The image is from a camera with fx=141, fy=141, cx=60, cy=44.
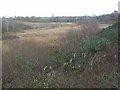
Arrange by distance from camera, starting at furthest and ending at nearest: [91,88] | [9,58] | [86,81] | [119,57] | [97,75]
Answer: [9,58] → [119,57] → [97,75] → [86,81] → [91,88]

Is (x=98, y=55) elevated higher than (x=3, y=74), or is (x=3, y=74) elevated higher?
(x=98, y=55)

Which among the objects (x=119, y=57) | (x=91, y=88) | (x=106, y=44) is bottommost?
(x=91, y=88)

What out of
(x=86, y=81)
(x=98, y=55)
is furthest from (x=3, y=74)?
(x=98, y=55)

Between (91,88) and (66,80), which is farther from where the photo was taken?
(66,80)

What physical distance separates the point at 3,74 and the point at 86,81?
2.45 m

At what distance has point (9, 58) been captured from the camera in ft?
18.6

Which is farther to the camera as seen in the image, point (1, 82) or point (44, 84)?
point (1, 82)

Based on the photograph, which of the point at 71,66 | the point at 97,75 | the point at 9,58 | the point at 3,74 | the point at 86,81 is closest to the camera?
the point at 86,81

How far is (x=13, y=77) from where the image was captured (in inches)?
157

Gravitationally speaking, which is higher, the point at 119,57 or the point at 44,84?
the point at 119,57

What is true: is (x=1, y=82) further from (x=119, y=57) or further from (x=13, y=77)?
(x=119, y=57)

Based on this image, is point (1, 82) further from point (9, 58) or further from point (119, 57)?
point (119, 57)

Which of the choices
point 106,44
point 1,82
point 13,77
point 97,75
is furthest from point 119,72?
point 1,82

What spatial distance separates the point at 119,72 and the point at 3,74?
3392 millimetres
